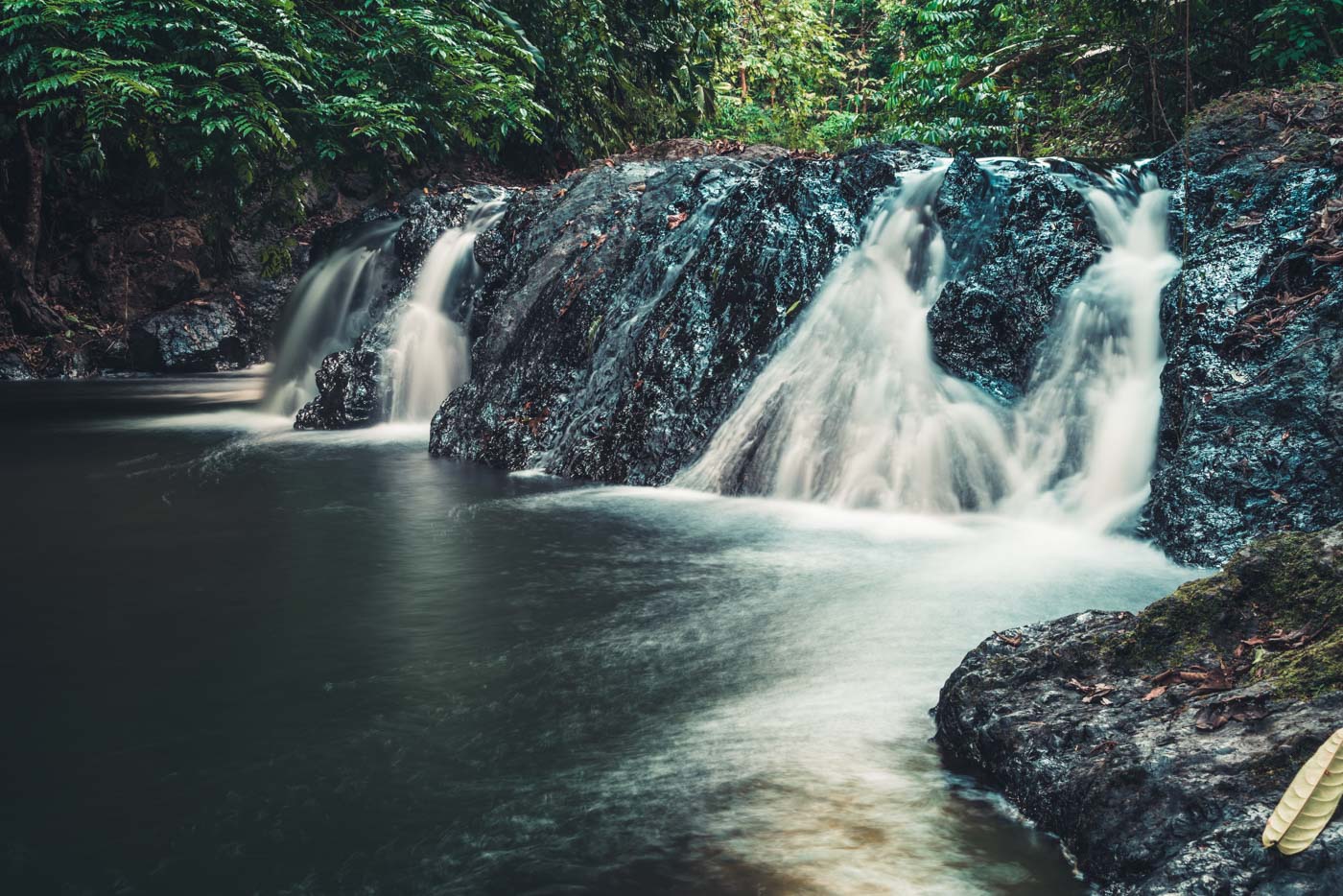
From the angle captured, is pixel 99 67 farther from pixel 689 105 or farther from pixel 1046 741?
pixel 1046 741

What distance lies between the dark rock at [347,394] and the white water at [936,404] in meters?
4.52

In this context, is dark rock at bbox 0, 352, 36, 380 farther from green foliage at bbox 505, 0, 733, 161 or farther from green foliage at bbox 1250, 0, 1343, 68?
green foliage at bbox 1250, 0, 1343, 68

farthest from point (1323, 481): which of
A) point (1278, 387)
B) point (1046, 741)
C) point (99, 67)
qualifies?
point (99, 67)

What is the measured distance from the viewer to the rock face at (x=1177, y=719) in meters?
1.95

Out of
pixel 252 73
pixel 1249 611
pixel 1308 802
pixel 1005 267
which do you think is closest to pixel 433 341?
pixel 252 73

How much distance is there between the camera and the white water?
19.5 feet

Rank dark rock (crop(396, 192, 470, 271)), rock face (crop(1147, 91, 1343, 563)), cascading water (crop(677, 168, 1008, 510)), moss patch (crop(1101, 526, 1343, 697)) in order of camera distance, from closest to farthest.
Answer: moss patch (crop(1101, 526, 1343, 697))
rock face (crop(1147, 91, 1343, 563))
cascading water (crop(677, 168, 1008, 510))
dark rock (crop(396, 192, 470, 271))

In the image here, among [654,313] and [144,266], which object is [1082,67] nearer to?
[654,313]

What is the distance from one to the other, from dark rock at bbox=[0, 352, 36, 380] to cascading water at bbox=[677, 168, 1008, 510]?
508 inches

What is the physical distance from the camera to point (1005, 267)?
6762 mm

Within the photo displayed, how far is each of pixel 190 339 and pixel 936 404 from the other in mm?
14143

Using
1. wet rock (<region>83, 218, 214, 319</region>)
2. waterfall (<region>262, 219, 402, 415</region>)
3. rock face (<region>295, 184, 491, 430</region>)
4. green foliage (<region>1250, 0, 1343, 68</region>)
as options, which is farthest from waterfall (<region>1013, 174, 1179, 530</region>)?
wet rock (<region>83, 218, 214, 319</region>)

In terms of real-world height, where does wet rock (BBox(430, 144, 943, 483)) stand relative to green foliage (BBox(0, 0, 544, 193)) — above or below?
below

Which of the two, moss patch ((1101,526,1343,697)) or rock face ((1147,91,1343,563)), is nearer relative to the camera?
moss patch ((1101,526,1343,697))
